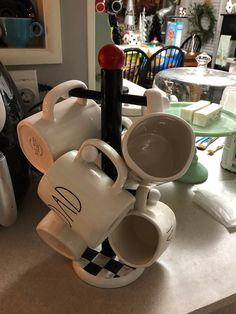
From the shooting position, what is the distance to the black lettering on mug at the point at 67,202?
1.25 ft

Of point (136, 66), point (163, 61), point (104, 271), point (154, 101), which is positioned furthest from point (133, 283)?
point (163, 61)

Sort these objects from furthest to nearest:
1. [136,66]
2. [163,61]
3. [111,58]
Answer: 1. [163,61]
2. [136,66]
3. [111,58]

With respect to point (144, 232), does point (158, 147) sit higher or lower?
higher

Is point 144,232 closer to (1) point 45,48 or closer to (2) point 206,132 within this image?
(2) point 206,132

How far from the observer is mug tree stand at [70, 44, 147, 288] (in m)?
0.37

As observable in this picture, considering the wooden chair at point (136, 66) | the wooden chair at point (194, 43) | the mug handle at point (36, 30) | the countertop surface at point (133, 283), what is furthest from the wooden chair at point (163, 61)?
the countertop surface at point (133, 283)

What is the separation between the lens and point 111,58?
364 millimetres

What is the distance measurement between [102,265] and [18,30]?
549 mm

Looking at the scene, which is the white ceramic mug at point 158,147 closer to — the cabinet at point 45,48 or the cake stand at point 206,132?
the cake stand at point 206,132

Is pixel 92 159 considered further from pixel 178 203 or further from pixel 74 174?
pixel 178 203

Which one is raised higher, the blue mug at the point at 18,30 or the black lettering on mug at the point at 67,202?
the blue mug at the point at 18,30

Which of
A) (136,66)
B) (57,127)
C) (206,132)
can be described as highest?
(57,127)

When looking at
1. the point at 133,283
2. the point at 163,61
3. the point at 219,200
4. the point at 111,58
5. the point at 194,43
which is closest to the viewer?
the point at 111,58

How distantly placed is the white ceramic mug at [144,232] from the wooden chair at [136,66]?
2.58 meters
